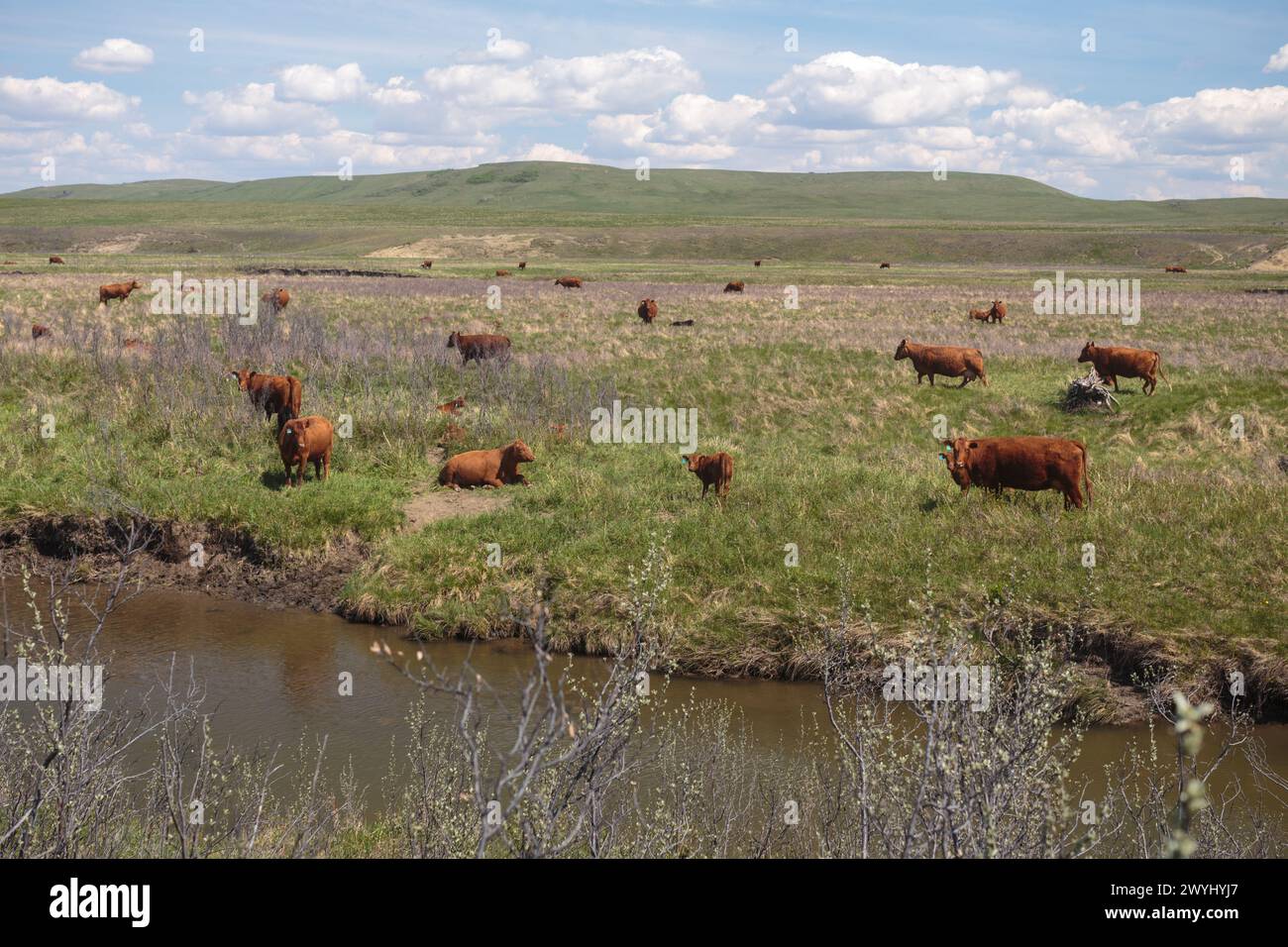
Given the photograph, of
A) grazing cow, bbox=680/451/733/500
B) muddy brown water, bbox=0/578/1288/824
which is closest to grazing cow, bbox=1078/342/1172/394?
grazing cow, bbox=680/451/733/500

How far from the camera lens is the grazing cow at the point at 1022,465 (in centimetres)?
1230

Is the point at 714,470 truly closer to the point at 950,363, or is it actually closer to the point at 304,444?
the point at 304,444

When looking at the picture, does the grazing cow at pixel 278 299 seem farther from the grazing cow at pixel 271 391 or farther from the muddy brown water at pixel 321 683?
the muddy brown water at pixel 321 683

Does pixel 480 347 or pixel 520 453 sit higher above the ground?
pixel 480 347

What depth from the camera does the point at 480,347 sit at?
21.8m

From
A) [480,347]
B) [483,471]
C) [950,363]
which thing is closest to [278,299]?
[480,347]

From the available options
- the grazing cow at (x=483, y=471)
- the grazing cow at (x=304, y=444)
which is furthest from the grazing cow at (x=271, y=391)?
the grazing cow at (x=483, y=471)

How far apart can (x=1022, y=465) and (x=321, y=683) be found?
346 inches

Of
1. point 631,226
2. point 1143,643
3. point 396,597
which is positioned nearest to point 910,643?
point 1143,643

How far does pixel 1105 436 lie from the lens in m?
16.9

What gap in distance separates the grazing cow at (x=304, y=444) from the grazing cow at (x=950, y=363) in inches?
485

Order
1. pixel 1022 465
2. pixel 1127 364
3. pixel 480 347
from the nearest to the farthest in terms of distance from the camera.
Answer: pixel 1022 465, pixel 1127 364, pixel 480 347

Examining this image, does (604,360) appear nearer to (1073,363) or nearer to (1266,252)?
(1073,363)

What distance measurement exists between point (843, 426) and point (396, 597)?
29.5 feet
